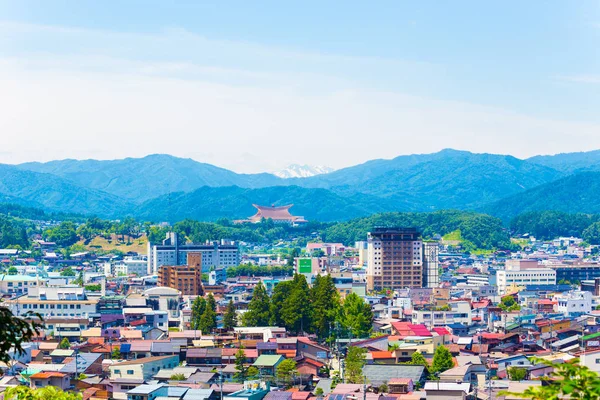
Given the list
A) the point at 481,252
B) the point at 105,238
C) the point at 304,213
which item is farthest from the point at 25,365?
the point at 304,213

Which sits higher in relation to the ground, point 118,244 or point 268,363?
point 118,244

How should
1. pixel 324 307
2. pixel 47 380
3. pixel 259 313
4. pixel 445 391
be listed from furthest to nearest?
pixel 259 313 < pixel 324 307 < pixel 47 380 < pixel 445 391

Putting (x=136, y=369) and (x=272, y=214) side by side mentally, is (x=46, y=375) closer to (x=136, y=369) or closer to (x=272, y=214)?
(x=136, y=369)

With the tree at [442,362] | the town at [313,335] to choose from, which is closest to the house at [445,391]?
the town at [313,335]

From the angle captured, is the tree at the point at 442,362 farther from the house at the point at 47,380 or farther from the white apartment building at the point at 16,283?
the white apartment building at the point at 16,283

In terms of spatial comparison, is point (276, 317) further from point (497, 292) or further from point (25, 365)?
point (497, 292)

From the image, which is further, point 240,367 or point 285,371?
point 240,367

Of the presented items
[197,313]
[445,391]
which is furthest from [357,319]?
[445,391]
